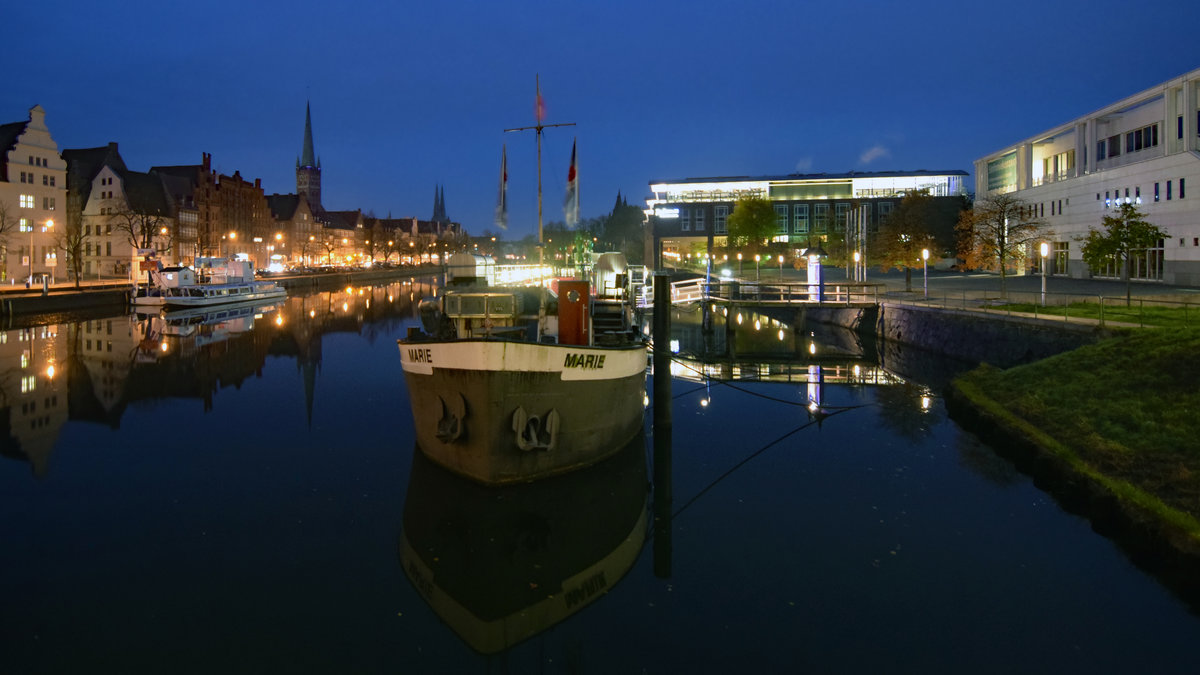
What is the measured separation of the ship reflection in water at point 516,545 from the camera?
10.7 meters

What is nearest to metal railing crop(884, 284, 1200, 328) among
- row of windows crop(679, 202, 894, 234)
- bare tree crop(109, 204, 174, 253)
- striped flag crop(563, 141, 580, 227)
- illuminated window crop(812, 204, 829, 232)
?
striped flag crop(563, 141, 580, 227)

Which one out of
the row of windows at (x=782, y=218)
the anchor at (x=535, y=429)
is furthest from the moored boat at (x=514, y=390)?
the row of windows at (x=782, y=218)

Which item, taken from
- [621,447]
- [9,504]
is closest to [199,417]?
[9,504]

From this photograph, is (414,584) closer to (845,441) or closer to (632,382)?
(632,382)

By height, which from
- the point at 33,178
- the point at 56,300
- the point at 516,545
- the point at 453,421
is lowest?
the point at 516,545

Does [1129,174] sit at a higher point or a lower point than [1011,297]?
higher

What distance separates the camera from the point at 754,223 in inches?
3607

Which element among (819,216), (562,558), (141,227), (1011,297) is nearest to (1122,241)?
(1011,297)

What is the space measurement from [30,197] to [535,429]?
75.6 metres

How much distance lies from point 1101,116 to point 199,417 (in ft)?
212

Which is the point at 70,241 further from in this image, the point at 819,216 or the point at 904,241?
the point at 819,216

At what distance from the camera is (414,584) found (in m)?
11.4

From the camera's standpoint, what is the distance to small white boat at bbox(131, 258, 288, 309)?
201 ft

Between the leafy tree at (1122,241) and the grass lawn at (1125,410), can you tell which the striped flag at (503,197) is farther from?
the leafy tree at (1122,241)
